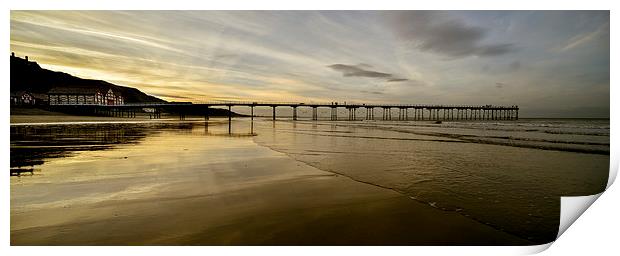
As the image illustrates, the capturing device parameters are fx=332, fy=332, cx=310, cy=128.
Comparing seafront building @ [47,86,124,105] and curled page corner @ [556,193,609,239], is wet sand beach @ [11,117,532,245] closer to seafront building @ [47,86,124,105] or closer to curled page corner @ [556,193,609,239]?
curled page corner @ [556,193,609,239]

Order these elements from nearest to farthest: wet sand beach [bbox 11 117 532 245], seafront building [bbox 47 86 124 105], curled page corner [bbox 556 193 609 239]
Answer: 1. wet sand beach [bbox 11 117 532 245]
2. curled page corner [bbox 556 193 609 239]
3. seafront building [bbox 47 86 124 105]

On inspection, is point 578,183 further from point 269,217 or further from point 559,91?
point 269,217

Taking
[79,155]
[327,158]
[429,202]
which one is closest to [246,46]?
[327,158]

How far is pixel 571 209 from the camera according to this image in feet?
11.0

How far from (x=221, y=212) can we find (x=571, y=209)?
3.45m

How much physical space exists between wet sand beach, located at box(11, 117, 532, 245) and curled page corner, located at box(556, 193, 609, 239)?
0.94 metres

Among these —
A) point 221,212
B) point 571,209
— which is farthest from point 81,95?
point 571,209

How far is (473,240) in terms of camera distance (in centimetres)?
254

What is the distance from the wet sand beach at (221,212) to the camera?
2590 millimetres

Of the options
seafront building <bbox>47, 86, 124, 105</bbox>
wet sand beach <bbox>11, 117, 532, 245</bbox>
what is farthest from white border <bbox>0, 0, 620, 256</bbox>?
seafront building <bbox>47, 86, 124, 105</bbox>

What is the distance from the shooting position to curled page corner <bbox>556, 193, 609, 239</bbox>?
307 centimetres
